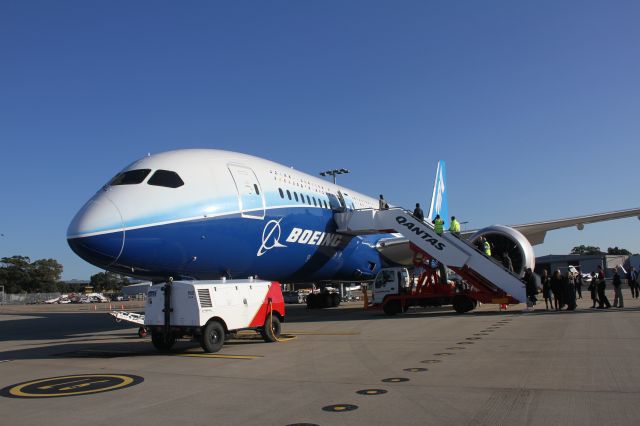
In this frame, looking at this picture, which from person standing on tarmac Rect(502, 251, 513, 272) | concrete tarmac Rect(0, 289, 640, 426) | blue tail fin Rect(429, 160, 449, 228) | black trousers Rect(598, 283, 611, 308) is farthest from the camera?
blue tail fin Rect(429, 160, 449, 228)

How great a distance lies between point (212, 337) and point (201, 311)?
2.20 feet

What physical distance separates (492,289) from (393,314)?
3.43 meters

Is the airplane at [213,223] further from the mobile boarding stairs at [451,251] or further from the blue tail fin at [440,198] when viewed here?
the blue tail fin at [440,198]

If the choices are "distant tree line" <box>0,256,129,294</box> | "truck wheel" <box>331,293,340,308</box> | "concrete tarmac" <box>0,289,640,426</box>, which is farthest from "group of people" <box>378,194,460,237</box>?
"distant tree line" <box>0,256,129,294</box>

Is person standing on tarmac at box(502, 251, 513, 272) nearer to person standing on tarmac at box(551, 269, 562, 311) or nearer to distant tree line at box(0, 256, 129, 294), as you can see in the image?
person standing on tarmac at box(551, 269, 562, 311)

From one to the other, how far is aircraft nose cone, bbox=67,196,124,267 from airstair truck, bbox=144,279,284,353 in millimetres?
1155

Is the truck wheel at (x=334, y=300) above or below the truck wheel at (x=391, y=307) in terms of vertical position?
above

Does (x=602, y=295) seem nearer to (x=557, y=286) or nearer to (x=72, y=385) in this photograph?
(x=557, y=286)

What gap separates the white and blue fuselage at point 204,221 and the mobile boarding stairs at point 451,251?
64.5 inches

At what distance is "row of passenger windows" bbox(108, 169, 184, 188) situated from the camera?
12771 millimetres

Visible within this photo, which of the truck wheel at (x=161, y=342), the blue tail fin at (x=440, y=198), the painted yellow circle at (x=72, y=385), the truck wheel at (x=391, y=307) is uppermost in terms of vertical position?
the blue tail fin at (x=440, y=198)

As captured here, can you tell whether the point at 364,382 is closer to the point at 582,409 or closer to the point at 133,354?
the point at 582,409

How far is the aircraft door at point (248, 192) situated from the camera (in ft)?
47.4

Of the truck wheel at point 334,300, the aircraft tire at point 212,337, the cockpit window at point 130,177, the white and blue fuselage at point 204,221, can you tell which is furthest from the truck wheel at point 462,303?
the cockpit window at point 130,177
